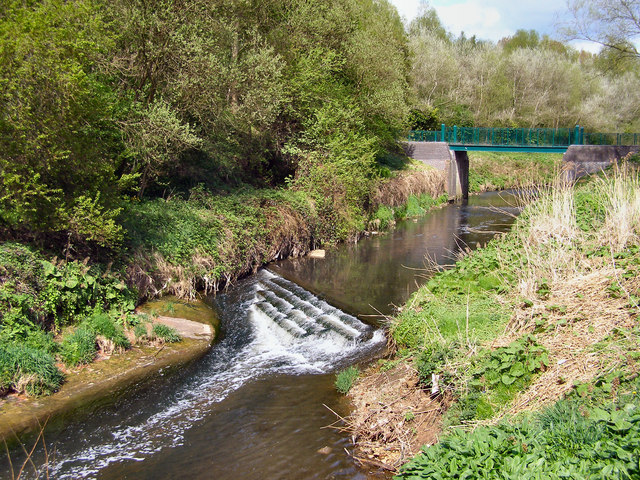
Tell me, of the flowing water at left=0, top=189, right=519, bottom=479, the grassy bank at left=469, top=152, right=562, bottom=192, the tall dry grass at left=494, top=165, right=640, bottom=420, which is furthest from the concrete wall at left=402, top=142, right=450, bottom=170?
the tall dry grass at left=494, top=165, right=640, bottom=420

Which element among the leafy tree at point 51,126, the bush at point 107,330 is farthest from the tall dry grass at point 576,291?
the leafy tree at point 51,126

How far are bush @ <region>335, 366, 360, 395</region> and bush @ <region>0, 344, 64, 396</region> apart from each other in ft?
17.2

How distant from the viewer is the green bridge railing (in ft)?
107

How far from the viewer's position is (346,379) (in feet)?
30.6

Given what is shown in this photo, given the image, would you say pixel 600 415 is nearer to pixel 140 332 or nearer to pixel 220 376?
pixel 220 376

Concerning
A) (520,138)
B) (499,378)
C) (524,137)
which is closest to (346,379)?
(499,378)

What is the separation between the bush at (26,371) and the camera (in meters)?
8.96

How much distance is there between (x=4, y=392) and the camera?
Answer: 29.2 feet

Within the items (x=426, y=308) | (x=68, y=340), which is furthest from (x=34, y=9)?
(x=426, y=308)

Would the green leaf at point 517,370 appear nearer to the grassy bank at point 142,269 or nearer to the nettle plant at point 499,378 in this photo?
the nettle plant at point 499,378

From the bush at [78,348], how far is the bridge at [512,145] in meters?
28.0

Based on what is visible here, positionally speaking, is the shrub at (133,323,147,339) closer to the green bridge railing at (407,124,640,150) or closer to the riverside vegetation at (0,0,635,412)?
the riverside vegetation at (0,0,635,412)

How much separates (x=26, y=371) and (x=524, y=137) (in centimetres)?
3276

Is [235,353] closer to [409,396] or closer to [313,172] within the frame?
[409,396]
